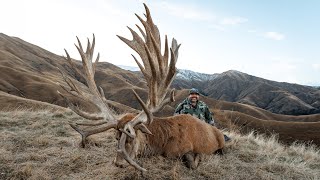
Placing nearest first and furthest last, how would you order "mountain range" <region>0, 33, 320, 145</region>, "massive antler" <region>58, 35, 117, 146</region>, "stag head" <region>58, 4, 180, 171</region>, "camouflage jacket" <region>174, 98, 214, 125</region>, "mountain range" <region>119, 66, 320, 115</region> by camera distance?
"stag head" <region>58, 4, 180, 171</region> < "massive antler" <region>58, 35, 117, 146</region> < "camouflage jacket" <region>174, 98, 214, 125</region> < "mountain range" <region>0, 33, 320, 145</region> < "mountain range" <region>119, 66, 320, 115</region>

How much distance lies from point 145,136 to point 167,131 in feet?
1.68

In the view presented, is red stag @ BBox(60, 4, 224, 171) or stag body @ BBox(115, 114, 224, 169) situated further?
stag body @ BBox(115, 114, 224, 169)

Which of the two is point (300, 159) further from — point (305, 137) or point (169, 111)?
point (169, 111)

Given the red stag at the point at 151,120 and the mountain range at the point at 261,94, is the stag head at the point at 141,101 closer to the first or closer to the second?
the red stag at the point at 151,120

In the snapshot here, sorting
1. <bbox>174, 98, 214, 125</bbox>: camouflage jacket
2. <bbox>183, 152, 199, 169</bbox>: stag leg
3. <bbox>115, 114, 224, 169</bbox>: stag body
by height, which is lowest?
<bbox>183, 152, 199, 169</bbox>: stag leg

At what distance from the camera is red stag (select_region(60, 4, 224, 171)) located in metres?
5.59

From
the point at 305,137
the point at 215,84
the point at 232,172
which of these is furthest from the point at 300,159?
the point at 215,84

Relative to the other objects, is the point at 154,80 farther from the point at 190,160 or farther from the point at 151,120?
the point at 190,160

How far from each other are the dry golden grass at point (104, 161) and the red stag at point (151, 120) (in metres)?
0.26

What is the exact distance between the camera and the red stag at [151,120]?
5.59m

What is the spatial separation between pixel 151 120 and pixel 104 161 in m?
1.51

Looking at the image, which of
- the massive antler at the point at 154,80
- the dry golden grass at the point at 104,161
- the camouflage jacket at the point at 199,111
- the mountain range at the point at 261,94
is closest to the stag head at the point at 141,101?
the massive antler at the point at 154,80

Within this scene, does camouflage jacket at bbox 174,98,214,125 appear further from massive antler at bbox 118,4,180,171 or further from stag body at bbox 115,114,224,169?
massive antler at bbox 118,4,180,171

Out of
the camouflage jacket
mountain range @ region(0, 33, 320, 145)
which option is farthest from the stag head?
the camouflage jacket
